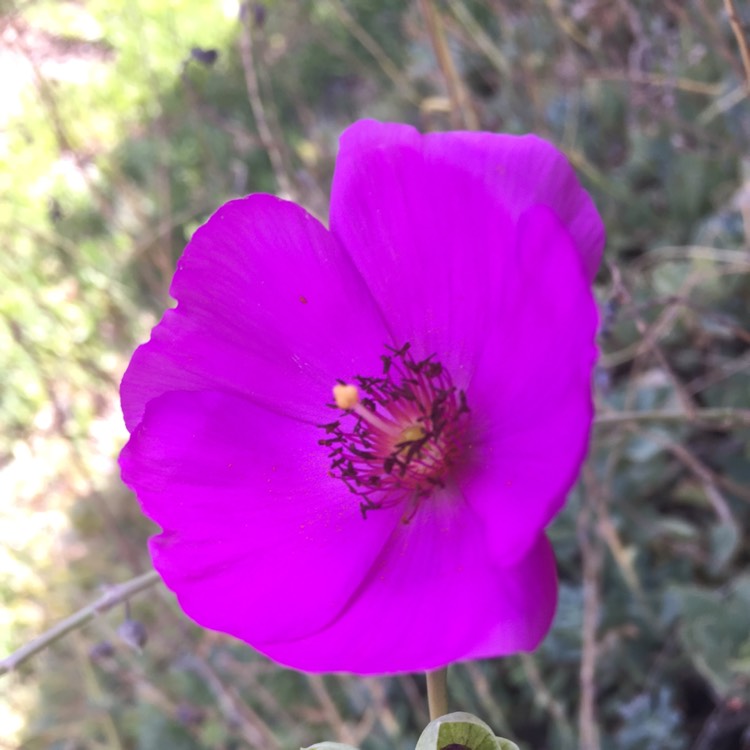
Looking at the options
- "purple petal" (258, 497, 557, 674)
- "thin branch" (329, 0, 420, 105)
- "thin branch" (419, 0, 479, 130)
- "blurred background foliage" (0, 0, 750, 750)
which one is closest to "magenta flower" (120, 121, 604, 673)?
"purple petal" (258, 497, 557, 674)

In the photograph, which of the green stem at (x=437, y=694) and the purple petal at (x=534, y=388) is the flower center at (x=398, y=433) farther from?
the green stem at (x=437, y=694)

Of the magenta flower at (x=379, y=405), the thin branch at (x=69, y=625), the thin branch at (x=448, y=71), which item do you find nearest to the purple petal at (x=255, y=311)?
the magenta flower at (x=379, y=405)

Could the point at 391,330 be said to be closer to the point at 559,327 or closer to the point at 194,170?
the point at 559,327

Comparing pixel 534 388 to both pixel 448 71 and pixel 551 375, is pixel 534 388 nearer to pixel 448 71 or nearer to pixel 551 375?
pixel 551 375

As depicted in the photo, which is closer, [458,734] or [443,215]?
[458,734]

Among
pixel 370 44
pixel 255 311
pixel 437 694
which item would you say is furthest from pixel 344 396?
pixel 370 44

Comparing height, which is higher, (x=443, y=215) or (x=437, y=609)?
(x=443, y=215)

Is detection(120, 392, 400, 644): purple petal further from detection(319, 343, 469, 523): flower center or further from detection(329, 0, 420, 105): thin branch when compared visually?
detection(329, 0, 420, 105): thin branch
